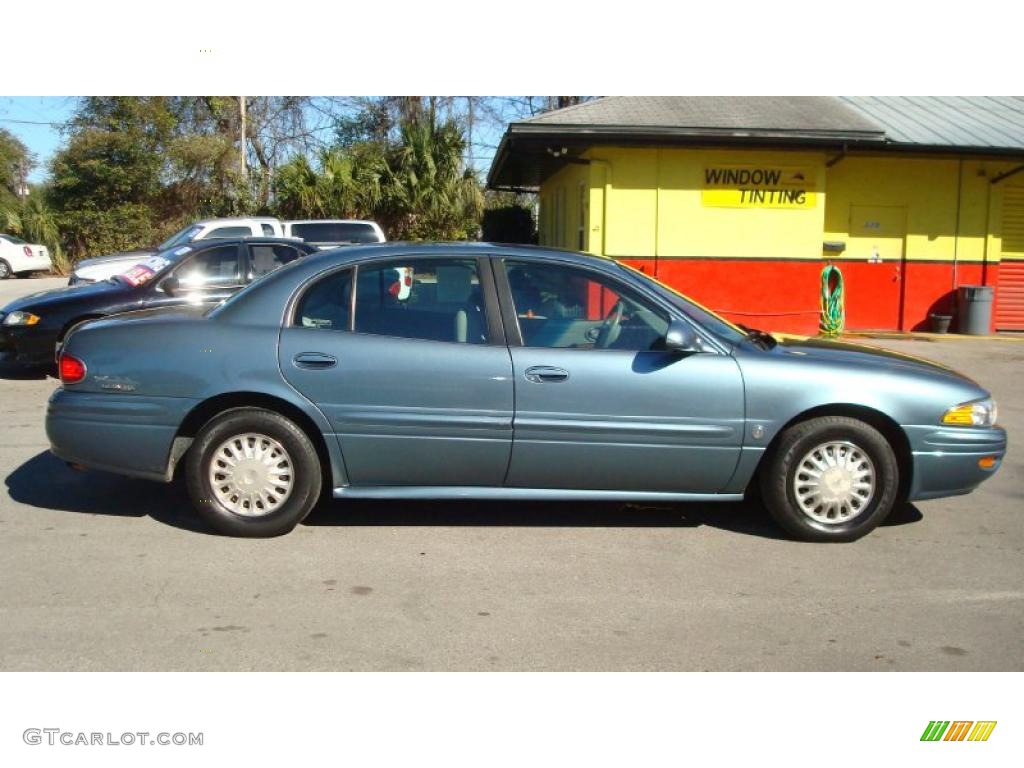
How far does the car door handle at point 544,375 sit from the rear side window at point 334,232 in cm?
1425

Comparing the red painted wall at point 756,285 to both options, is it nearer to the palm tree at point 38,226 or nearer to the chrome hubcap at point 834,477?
the chrome hubcap at point 834,477

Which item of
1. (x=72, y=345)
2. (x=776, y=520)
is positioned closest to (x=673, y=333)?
(x=776, y=520)

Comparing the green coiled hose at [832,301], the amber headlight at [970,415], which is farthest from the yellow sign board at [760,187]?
the amber headlight at [970,415]

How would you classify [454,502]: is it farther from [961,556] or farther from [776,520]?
[961,556]

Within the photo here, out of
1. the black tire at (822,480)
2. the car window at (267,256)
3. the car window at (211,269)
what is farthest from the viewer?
the car window at (267,256)

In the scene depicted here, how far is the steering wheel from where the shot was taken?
18.4ft

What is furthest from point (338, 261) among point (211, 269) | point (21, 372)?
point (21, 372)

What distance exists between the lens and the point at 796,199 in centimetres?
1652

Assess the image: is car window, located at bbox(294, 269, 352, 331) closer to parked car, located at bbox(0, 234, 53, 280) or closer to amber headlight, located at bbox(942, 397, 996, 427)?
amber headlight, located at bbox(942, 397, 996, 427)

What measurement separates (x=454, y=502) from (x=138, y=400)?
6.62 ft

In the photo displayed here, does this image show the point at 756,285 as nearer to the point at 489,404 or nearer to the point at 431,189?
the point at 489,404

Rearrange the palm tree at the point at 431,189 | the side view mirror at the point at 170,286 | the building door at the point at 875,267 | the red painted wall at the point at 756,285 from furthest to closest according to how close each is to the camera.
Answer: the palm tree at the point at 431,189 < the building door at the point at 875,267 < the red painted wall at the point at 756,285 < the side view mirror at the point at 170,286

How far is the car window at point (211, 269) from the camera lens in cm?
1077
